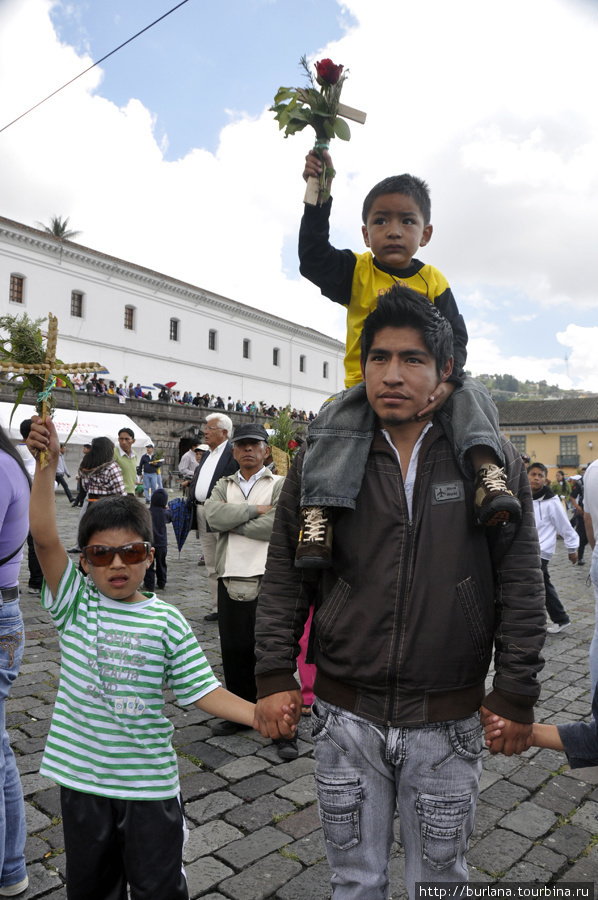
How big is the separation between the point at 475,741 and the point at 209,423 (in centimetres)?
572

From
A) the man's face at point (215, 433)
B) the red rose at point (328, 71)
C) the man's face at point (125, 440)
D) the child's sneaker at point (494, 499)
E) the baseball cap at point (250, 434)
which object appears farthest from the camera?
the man's face at point (125, 440)

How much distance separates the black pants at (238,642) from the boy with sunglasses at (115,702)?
2483 millimetres

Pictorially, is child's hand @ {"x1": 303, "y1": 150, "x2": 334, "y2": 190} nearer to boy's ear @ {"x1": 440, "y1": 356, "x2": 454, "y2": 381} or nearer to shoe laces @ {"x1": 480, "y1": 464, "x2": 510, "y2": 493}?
boy's ear @ {"x1": 440, "y1": 356, "x2": 454, "y2": 381}

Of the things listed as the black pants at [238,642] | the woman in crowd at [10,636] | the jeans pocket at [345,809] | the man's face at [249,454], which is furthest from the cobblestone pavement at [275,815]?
the man's face at [249,454]

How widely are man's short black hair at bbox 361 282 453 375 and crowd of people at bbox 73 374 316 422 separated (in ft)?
94.5

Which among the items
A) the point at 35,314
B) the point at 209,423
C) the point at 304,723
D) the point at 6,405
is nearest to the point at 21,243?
the point at 35,314

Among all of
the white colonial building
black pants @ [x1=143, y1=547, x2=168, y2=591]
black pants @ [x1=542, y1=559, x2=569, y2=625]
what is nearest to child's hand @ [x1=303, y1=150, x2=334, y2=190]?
black pants @ [x1=542, y1=559, x2=569, y2=625]

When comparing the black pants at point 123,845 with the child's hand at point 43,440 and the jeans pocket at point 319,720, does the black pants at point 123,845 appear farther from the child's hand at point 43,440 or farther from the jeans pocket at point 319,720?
the child's hand at point 43,440

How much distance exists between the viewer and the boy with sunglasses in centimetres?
210

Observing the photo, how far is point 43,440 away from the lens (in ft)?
7.35

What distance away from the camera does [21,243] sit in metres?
39.0

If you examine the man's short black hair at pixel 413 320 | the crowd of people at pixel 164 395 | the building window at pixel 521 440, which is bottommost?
the man's short black hair at pixel 413 320

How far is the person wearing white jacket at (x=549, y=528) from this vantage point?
767 centimetres

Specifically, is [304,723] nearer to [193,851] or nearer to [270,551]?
[193,851]
